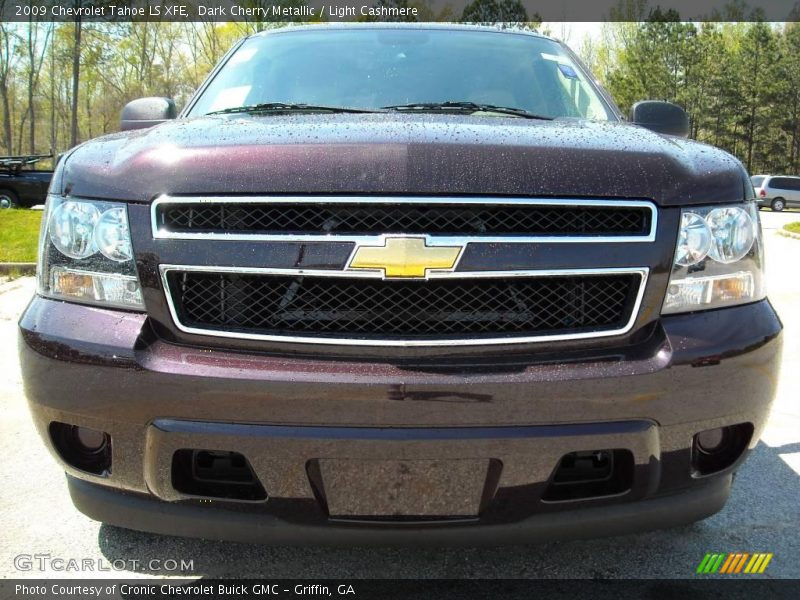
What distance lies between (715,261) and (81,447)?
1.68 metres

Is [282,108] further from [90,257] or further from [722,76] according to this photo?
[722,76]

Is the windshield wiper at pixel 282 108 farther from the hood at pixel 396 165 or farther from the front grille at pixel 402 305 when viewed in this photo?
the front grille at pixel 402 305

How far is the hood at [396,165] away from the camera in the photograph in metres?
1.67

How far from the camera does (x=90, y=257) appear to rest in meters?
1.77

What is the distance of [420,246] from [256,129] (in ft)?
2.07

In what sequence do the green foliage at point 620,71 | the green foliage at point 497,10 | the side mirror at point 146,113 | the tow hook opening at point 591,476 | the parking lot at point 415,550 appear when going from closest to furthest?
the tow hook opening at point 591,476 < the parking lot at point 415,550 < the side mirror at point 146,113 < the green foliage at point 620,71 < the green foliage at point 497,10

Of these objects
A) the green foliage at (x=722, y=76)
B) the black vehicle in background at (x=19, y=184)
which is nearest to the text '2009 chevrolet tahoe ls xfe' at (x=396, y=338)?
the black vehicle in background at (x=19, y=184)

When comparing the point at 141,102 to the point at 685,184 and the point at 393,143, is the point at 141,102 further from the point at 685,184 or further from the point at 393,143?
the point at 685,184

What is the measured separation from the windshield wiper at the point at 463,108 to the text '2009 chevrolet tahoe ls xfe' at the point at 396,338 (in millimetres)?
830

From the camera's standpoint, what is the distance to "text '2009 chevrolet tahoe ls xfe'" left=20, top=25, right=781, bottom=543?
1601 mm

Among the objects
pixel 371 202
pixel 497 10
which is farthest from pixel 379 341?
pixel 497 10

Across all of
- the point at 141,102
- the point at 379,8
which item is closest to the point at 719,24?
the point at 379,8

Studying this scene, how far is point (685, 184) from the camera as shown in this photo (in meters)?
1.78

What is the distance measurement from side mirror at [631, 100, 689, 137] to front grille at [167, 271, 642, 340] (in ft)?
4.33
